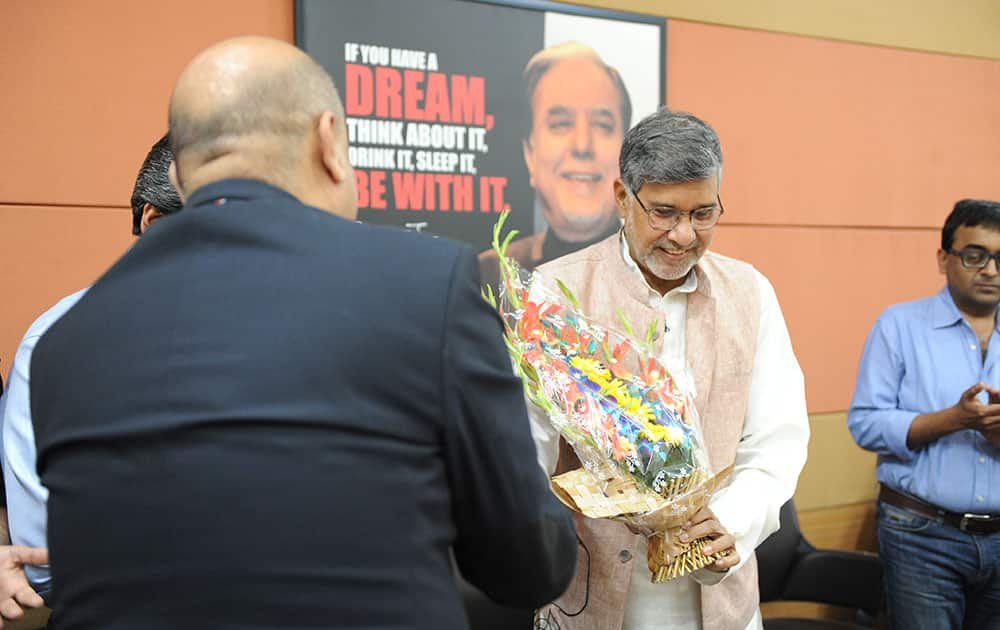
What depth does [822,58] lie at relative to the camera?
3848 mm

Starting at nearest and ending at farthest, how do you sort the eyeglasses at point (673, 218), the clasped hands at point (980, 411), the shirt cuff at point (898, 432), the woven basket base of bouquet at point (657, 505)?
the woven basket base of bouquet at point (657, 505), the eyeglasses at point (673, 218), the clasped hands at point (980, 411), the shirt cuff at point (898, 432)

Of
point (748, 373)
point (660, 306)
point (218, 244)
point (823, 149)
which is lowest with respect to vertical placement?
point (748, 373)

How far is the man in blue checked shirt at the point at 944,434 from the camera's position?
2965 millimetres

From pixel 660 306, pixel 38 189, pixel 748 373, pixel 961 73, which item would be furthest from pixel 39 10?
pixel 961 73

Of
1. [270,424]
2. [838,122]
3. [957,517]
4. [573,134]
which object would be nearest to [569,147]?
[573,134]

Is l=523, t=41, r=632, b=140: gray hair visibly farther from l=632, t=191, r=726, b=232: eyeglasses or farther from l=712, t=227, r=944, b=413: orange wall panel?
l=632, t=191, r=726, b=232: eyeglasses

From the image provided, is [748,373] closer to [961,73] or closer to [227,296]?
[227,296]

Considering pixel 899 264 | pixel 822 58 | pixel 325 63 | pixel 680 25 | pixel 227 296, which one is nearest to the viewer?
pixel 227 296

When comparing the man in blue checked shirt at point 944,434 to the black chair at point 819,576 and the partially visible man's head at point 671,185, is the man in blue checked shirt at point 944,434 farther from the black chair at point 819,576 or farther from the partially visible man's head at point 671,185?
the partially visible man's head at point 671,185

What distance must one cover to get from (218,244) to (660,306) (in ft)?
3.91

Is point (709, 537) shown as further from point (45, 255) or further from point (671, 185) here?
point (45, 255)

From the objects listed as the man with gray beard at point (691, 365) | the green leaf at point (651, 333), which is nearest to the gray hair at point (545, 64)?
the man with gray beard at point (691, 365)

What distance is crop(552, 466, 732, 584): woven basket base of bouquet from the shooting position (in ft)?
5.47

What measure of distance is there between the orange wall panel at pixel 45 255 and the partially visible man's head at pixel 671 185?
4.94 ft
